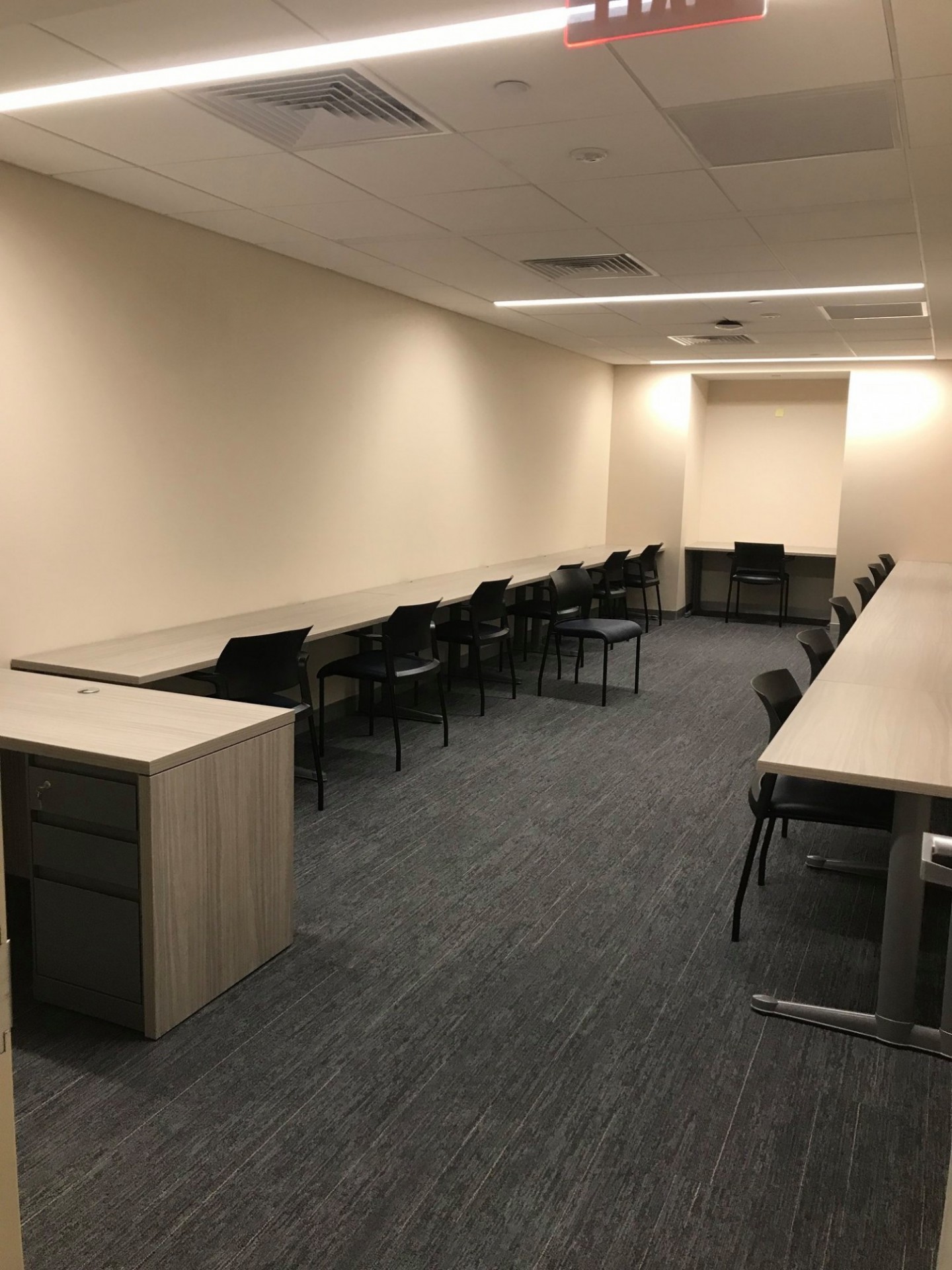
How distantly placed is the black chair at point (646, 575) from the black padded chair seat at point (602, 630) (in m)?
2.52

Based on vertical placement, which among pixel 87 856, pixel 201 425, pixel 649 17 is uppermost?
pixel 649 17

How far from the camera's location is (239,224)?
420 cm

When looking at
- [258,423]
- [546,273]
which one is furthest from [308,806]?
[546,273]

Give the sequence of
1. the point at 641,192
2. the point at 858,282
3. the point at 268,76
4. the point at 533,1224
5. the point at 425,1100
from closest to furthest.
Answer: the point at 533,1224
the point at 425,1100
the point at 268,76
the point at 641,192
the point at 858,282

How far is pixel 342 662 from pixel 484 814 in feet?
4.03

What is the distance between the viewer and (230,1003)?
2.67 meters

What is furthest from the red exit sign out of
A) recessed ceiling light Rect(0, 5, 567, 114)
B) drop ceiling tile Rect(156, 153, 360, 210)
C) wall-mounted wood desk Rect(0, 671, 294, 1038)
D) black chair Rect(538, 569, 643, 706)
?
black chair Rect(538, 569, 643, 706)

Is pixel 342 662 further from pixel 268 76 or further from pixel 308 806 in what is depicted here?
pixel 268 76

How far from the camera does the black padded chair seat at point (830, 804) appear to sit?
2.94 metres

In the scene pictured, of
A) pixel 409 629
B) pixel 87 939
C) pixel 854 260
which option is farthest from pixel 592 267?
pixel 87 939

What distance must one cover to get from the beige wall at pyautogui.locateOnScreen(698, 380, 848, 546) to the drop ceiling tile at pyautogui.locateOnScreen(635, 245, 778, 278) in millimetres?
5307

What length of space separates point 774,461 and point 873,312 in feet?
13.4

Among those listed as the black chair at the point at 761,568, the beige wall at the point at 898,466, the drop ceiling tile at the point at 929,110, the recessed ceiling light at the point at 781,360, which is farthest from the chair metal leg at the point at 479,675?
the beige wall at the point at 898,466

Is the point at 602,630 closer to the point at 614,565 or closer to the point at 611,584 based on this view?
the point at 614,565
